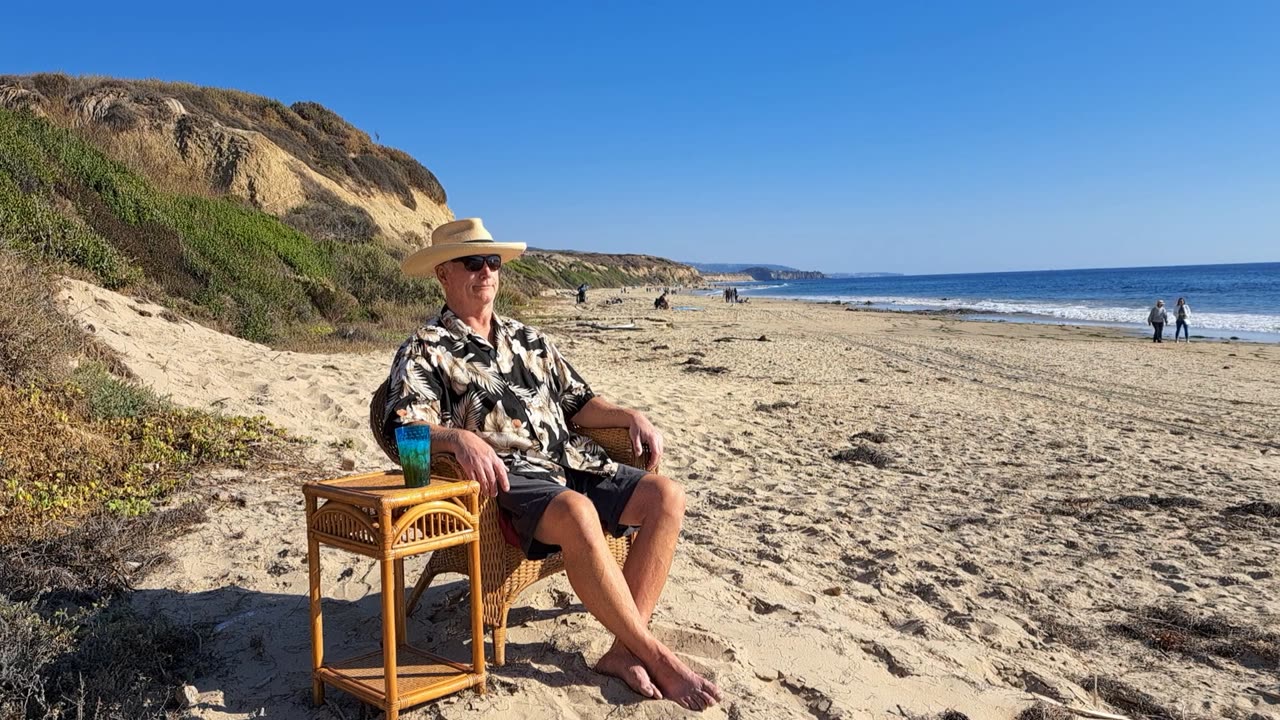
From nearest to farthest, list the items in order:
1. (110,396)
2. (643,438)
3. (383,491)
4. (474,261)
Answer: (383,491), (474,261), (643,438), (110,396)

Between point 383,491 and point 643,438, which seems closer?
point 383,491

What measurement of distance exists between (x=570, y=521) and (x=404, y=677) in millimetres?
725

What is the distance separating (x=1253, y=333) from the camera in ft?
88.0

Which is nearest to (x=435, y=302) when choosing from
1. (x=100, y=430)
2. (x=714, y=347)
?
(x=714, y=347)

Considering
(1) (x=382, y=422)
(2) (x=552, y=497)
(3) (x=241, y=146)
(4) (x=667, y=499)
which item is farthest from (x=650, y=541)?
(3) (x=241, y=146)

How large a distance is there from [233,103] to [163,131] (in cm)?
878

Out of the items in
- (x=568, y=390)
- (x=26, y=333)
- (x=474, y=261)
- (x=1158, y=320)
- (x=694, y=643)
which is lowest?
(x=694, y=643)

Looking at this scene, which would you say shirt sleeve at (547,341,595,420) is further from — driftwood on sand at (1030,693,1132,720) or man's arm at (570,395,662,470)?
driftwood on sand at (1030,693,1132,720)

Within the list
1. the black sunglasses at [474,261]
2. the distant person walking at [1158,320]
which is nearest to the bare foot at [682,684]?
the black sunglasses at [474,261]

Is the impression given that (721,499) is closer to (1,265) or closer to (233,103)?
(1,265)

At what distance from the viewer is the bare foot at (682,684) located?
2.81 m

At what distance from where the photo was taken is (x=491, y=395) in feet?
10.8

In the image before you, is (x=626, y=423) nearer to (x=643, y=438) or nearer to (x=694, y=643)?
(x=643, y=438)

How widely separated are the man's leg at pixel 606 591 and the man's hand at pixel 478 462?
0.19 meters
